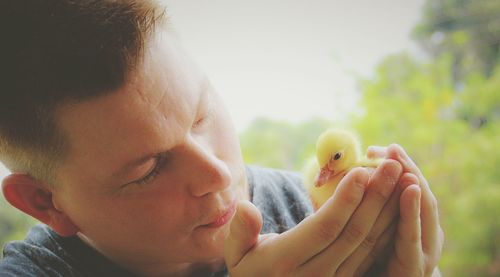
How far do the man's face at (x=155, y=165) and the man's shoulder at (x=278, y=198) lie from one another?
197mm

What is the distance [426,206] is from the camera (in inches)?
24.7

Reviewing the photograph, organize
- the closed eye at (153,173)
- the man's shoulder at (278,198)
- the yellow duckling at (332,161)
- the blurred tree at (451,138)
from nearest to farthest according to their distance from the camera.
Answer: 1. the closed eye at (153,173)
2. the yellow duckling at (332,161)
3. the man's shoulder at (278,198)
4. the blurred tree at (451,138)

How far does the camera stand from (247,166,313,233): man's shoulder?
38.6 inches

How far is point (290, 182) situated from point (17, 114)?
671 mm

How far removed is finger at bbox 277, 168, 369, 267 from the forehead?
0.24 m

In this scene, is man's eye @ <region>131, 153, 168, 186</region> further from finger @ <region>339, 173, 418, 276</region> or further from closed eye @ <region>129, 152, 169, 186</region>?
finger @ <region>339, 173, 418, 276</region>

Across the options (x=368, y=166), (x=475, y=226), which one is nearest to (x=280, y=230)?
(x=368, y=166)

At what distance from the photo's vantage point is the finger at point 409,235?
56 centimetres

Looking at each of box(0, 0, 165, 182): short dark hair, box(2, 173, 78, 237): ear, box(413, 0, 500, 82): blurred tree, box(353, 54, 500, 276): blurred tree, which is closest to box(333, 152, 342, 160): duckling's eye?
box(0, 0, 165, 182): short dark hair

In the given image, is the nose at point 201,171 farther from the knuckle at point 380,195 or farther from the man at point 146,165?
the knuckle at point 380,195

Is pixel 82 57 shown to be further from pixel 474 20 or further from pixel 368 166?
pixel 474 20

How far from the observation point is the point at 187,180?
27.1 inches

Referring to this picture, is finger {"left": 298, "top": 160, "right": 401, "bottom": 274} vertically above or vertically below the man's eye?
below

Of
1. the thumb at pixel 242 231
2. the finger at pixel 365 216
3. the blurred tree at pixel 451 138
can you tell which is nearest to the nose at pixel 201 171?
the thumb at pixel 242 231
